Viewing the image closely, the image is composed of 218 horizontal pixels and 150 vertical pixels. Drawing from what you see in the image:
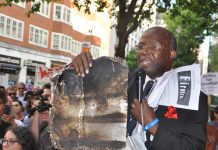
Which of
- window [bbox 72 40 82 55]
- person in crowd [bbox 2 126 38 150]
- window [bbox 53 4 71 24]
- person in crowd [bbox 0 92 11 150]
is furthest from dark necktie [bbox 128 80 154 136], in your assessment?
window [bbox 72 40 82 55]

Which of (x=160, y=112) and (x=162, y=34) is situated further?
(x=162, y=34)

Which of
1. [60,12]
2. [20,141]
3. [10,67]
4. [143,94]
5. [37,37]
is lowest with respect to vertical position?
[20,141]

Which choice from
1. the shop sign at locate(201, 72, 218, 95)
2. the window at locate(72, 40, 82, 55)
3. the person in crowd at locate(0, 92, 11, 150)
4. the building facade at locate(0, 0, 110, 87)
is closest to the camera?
the person in crowd at locate(0, 92, 11, 150)

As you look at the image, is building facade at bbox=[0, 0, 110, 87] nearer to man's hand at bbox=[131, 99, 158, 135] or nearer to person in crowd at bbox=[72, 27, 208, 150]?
person in crowd at bbox=[72, 27, 208, 150]

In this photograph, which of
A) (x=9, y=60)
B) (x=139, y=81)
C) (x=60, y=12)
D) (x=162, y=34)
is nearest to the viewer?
(x=139, y=81)

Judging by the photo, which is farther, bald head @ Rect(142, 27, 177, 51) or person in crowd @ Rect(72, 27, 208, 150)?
bald head @ Rect(142, 27, 177, 51)

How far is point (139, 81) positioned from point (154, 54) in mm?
185

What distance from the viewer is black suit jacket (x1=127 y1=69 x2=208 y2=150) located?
242 centimetres

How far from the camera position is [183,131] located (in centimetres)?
245

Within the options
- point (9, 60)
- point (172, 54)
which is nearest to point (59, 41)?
point (9, 60)

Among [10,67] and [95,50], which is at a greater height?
[95,50]

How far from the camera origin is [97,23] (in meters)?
51.3

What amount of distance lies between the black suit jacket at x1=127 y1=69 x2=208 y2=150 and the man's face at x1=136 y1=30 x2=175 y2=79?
26 cm

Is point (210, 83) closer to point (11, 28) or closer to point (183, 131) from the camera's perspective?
point (183, 131)
